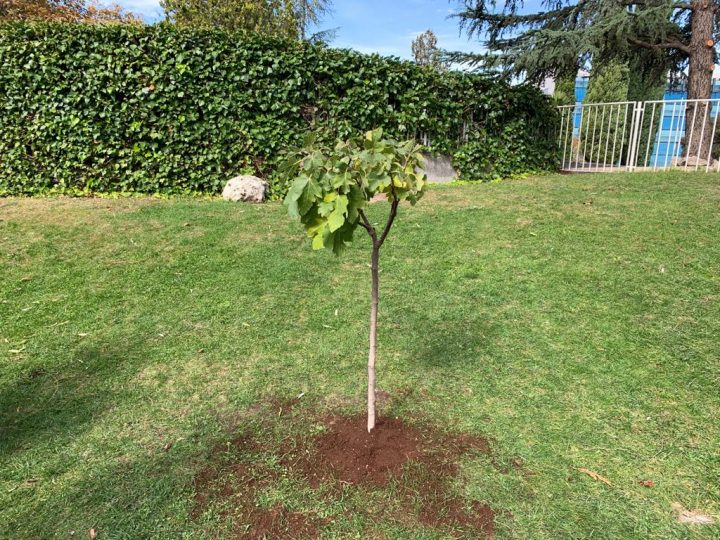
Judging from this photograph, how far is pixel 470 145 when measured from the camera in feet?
28.0

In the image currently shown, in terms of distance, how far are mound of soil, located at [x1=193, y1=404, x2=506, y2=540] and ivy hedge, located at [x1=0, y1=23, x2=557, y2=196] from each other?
5.04m

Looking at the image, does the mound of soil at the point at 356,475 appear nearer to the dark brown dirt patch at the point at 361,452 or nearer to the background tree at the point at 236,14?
the dark brown dirt patch at the point at 361,452

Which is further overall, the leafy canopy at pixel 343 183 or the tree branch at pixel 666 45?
the tree branch at pixel 666 45

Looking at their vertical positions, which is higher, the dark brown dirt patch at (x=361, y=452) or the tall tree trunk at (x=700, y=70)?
the tall tree trunk at (x=700, y=70)

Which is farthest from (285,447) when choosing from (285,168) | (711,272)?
(711,272)

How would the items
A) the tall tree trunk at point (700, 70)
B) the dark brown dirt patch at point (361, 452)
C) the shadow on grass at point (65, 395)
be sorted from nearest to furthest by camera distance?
the dark brown dirt patch at point (361, 452)
the shadow on grass at point (65, 395)
the tall tree trunk at point (700, 70)

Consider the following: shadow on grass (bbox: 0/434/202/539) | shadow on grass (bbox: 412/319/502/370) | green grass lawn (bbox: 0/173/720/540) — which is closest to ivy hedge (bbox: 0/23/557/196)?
green grass lawn (bbox: 0/173/720/540)

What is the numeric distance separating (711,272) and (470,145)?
5129 mm

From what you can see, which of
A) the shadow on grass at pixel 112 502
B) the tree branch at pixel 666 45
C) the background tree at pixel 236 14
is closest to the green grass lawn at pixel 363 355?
the shadow on grass at pixel 112 502

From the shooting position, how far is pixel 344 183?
1739mm

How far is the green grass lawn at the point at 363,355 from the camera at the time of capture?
2.05 m

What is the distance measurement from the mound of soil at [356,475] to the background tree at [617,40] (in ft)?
29.3

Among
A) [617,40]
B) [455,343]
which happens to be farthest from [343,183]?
[617,40]

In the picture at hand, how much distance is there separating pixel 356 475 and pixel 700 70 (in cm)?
1139
